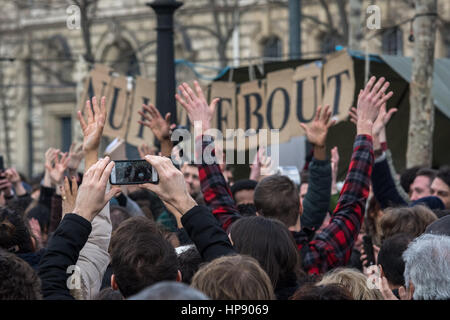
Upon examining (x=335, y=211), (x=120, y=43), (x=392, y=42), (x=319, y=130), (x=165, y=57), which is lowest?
(x=335, y=211)

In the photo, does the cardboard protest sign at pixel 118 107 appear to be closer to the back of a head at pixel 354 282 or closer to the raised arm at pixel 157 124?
the raised arm at pixel 157 124

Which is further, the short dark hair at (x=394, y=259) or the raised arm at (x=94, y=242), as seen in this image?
the short dark hair at (x=394, y=259)

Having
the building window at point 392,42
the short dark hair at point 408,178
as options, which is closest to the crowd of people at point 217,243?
the short dark hair at point 408,178

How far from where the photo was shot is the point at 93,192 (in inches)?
132

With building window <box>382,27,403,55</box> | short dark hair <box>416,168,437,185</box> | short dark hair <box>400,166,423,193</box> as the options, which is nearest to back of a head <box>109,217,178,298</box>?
short dark hair <box>416,168,437,185</box>

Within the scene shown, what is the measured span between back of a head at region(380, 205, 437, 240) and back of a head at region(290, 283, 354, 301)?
2.04 m

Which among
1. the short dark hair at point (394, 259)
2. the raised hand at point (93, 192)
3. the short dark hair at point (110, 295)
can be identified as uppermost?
the raised hand at point (93, 192)

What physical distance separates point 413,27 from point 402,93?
1.50 metres

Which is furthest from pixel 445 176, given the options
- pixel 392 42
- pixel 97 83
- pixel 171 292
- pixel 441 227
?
pixel 392 42

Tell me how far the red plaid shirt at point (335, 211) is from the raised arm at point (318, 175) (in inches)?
16.9

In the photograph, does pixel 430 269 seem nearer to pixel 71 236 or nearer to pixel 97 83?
pixel 71 236

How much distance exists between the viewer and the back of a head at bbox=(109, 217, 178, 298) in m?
3.29

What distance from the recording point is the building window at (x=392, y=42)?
999 inches

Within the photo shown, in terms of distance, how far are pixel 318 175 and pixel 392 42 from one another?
21.4 m
